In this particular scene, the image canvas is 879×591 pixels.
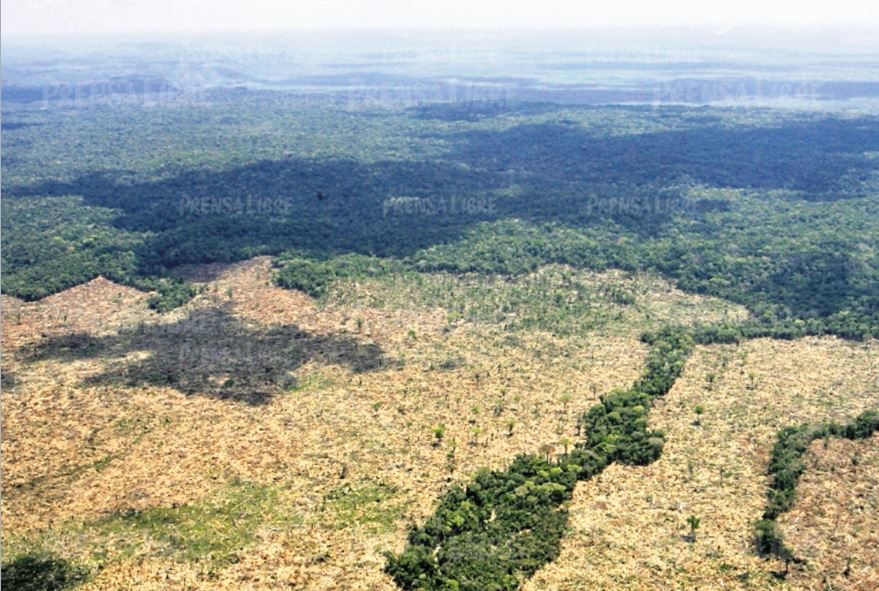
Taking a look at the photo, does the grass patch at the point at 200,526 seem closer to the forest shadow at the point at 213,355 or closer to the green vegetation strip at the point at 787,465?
the forest shadow at the point at 213,355

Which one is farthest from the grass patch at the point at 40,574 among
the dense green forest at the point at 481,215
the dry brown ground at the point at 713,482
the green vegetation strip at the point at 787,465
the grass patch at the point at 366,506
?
the dense green forest at the point at 481,215

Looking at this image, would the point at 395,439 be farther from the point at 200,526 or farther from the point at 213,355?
the point at 213,355

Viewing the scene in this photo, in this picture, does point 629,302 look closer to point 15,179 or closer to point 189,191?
point 189,191

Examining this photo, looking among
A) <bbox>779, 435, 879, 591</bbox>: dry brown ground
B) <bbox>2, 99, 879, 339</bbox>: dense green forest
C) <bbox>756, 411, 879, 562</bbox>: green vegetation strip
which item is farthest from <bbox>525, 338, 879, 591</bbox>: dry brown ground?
<bbox>2, 99, 879, 339</bbox>: dense green forest

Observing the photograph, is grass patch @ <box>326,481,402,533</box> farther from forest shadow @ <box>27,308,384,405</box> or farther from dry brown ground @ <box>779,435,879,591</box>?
dry brown ground @ <box>779,435,879,591</box>

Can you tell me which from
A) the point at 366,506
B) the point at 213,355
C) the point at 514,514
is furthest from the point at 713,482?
the point at 213,355
